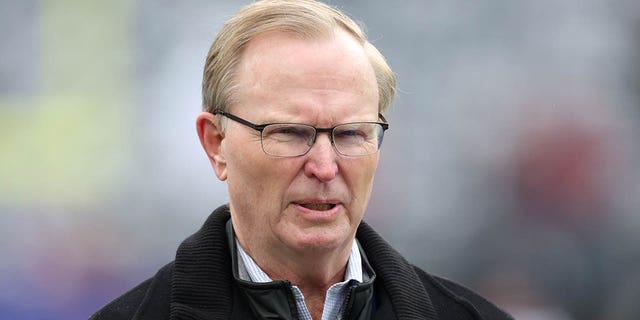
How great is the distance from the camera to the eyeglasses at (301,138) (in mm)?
Answer: 2377

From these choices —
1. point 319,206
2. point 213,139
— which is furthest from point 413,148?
point 319,206

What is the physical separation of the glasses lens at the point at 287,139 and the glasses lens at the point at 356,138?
77mm

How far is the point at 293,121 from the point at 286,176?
147 mm

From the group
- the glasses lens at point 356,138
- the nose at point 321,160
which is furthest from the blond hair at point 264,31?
the nose at point 321,160

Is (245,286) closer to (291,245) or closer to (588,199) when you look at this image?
(291,245)

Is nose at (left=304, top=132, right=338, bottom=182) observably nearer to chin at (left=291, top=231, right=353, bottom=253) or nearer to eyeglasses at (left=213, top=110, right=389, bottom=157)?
eyeglasses at (left=213, top=110, right=389, bottom=157)

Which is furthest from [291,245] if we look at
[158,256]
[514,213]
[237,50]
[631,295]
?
[631,295]

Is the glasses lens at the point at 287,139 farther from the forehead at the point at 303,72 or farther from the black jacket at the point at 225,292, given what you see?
the black jacket at the point at 225,292

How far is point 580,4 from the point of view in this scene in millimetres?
6164

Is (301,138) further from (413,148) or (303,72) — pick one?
(413,148)

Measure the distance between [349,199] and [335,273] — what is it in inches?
9.9

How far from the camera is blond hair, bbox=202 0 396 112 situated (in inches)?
98.5

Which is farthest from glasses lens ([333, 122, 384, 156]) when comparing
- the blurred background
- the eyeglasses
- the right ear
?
the blurred background

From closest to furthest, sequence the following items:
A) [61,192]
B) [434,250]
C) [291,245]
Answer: [291,245] → [61,192] → [434,250]
